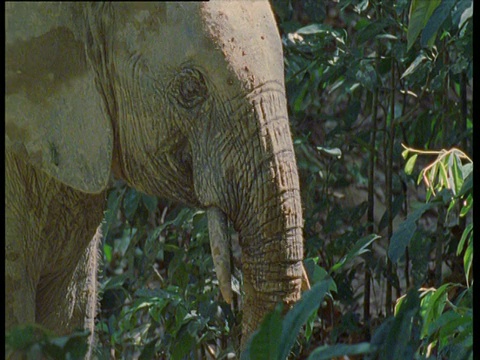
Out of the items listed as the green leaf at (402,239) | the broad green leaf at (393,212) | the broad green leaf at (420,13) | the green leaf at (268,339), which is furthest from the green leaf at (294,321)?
the broad green leaf at (393,212)

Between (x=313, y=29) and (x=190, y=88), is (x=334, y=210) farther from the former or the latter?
(x=190, y=88)

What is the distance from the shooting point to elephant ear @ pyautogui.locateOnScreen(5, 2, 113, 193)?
1.89 metres

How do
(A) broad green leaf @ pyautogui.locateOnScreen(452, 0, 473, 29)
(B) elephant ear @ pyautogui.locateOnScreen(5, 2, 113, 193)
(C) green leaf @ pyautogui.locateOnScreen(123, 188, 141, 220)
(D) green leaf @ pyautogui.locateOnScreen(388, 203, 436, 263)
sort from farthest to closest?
(C) green leaf @ pyautogui.locateOnScreen(123, 188, 141, 220) < (D) green leaf @ pyautogui.locateOnScreen(388, 203, 436, 263) < (A) broad green leaf @ pyautogui.locateOnScreen(452, 0, 473, 29) < (B) elephant ear @ pyautogui.locateOnScreen(5, 2, 113, 193)

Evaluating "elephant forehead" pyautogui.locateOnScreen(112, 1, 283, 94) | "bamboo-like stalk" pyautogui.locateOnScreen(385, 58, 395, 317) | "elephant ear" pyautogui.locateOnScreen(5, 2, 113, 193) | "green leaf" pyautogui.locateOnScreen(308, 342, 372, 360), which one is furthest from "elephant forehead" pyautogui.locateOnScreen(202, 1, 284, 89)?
"bamboo-like stalk" pyautogui.locateOnScreen(385, 58, 395, 317)

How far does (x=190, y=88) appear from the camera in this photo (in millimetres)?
2086

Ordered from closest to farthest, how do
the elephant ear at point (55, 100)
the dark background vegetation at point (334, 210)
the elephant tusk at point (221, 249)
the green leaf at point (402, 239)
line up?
the elephant ear at point (55, 100)
the elephant tusk at point (221, 249)
the green leaf at point (402, 239)
the dark background vegetation at point (334, 210)

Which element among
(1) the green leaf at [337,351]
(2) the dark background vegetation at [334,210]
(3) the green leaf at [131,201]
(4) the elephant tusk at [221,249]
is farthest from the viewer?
(3) the green leaf at [131,201]

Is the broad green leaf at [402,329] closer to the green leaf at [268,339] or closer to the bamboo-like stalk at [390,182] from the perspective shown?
the green leaf at [268,339]

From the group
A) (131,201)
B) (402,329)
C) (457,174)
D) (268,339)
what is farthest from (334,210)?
(268,339)

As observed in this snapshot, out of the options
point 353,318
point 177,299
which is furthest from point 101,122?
point 353,318

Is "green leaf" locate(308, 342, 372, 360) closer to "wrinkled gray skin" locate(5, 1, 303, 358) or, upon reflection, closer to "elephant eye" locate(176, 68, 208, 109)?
"wrinkled gray skin" locate(5, 1, 303, 358)

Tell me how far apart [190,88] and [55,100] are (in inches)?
9.5

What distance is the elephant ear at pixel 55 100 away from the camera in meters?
1.89
